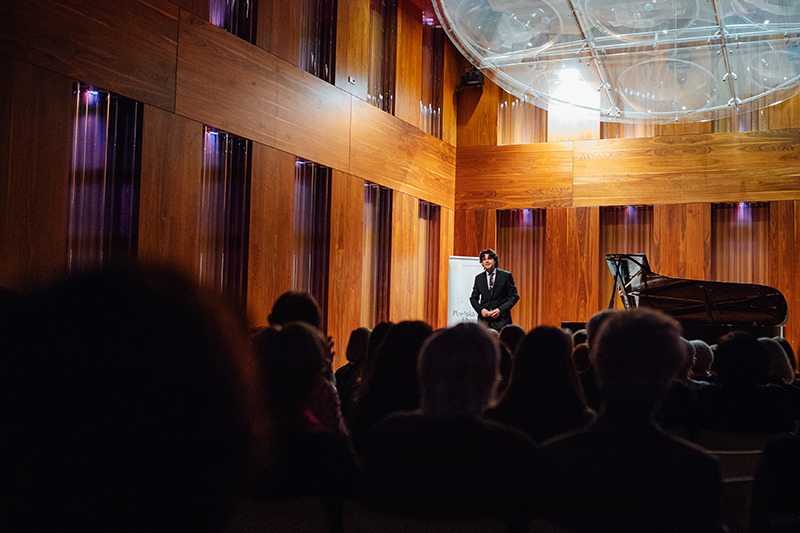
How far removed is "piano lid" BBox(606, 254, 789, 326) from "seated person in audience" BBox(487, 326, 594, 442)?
4.96 m

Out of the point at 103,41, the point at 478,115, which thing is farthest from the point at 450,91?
the point at 103,41

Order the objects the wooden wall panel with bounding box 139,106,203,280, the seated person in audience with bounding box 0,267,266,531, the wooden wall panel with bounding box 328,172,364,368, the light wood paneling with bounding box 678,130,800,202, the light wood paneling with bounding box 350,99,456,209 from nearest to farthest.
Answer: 1. the seated person in audience with bounding box 0,267,266,531
2. the wooden wall panel with bounding box 139,106,203,280
3. the wooden wall panel with bounding box 328,172,364,368
4. the light wood paneling with bounding box 350,99,456,209
5. the light wood paneling with bounding box 678,130,800,202

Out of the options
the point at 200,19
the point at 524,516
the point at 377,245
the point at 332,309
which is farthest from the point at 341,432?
the point at 377,245

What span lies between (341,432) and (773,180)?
8.68 meters

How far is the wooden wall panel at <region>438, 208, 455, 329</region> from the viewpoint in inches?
378

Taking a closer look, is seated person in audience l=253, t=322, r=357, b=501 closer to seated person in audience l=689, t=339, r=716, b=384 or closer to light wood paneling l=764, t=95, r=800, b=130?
seated person in audience l=689, t=339, r=716, b=384

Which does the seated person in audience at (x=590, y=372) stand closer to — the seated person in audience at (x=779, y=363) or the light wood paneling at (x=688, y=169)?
the seated person in audience at (x=779, y=363)

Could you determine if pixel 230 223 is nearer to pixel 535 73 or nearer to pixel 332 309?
pixel 332 309

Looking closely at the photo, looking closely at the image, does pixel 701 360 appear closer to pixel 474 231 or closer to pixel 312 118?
pixel 312 118

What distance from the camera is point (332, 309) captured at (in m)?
7.11

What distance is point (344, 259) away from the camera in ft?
24.1

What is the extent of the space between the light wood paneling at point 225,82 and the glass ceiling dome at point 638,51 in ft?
6.42

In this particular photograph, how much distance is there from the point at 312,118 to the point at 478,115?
13.7 ft

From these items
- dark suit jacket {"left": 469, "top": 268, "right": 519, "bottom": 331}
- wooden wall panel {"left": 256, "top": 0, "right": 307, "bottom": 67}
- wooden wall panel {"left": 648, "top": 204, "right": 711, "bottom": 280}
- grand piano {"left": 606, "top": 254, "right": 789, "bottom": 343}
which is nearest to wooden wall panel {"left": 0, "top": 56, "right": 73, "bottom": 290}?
wooden wall panel {"left": 256, "top": 0, "right": 307, "bottom": 67}
